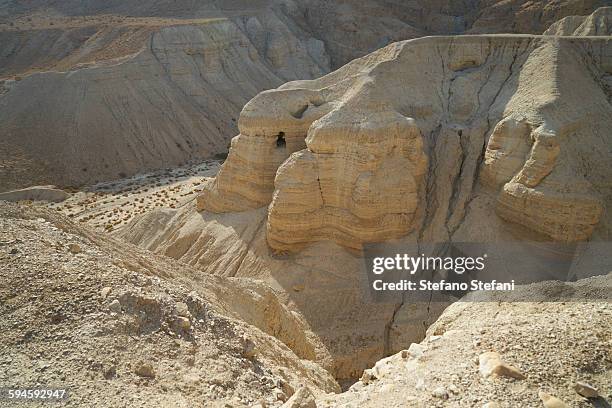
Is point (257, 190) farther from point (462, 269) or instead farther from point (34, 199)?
point (34, 199)

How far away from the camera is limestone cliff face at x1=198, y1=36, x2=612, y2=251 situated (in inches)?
531

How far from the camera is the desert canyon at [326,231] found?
19.4 feet

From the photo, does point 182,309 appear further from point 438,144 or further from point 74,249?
point 438,144

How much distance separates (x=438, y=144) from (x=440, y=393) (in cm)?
1183

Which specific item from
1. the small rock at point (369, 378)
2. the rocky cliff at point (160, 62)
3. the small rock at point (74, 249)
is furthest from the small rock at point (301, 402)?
the rocky cliff at point (160, 62)

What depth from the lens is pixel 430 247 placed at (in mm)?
14695

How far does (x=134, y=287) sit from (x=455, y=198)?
10543 millimetres

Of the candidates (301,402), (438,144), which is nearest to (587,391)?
(301,402)

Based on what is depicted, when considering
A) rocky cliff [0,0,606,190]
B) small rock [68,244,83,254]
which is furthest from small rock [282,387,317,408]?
rocky cliff [0,0,606,190]

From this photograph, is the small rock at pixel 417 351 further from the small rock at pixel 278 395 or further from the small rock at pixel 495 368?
the small rock at pixel 278 395

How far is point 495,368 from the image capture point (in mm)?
5391

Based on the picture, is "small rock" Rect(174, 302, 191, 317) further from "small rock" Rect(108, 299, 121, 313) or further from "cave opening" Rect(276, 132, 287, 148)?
"cave opening" Rect(276, 132, 287, 148)

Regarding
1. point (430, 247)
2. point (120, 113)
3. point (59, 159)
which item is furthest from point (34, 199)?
point (430, 247)

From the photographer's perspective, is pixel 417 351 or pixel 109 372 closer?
pixel 109 372
